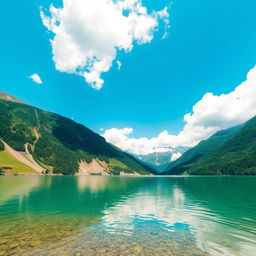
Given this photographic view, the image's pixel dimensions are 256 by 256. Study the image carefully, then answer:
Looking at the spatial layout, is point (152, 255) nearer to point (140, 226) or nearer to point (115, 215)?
point (140, 226)

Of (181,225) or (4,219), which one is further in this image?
(4,219)

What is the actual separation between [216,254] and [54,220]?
21.7 meters

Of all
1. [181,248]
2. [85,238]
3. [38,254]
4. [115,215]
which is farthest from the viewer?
[115,215]

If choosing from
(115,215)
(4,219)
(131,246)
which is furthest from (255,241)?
(4,219)

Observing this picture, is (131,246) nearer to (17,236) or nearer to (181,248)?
(181,248)

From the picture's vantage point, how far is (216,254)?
50.2 feet

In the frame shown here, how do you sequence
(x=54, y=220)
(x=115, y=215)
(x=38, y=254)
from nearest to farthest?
1. (x=38, y=254)
2. (x=54, y=220)
3. (x=115, y=215)

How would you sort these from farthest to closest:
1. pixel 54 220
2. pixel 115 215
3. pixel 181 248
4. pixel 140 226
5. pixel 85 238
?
pixel 115 215 < pixel 54 220 < pixel 140 226 < pixel 85 238 < pixel 181 248

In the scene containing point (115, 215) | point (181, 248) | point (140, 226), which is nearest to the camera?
point (181, 248)

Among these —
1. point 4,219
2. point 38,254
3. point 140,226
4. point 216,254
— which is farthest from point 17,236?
point 216,254

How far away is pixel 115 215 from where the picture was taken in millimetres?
30391

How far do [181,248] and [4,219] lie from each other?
25456mm

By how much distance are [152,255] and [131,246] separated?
8.51 ft

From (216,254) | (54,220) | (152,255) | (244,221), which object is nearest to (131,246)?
(152,255)
